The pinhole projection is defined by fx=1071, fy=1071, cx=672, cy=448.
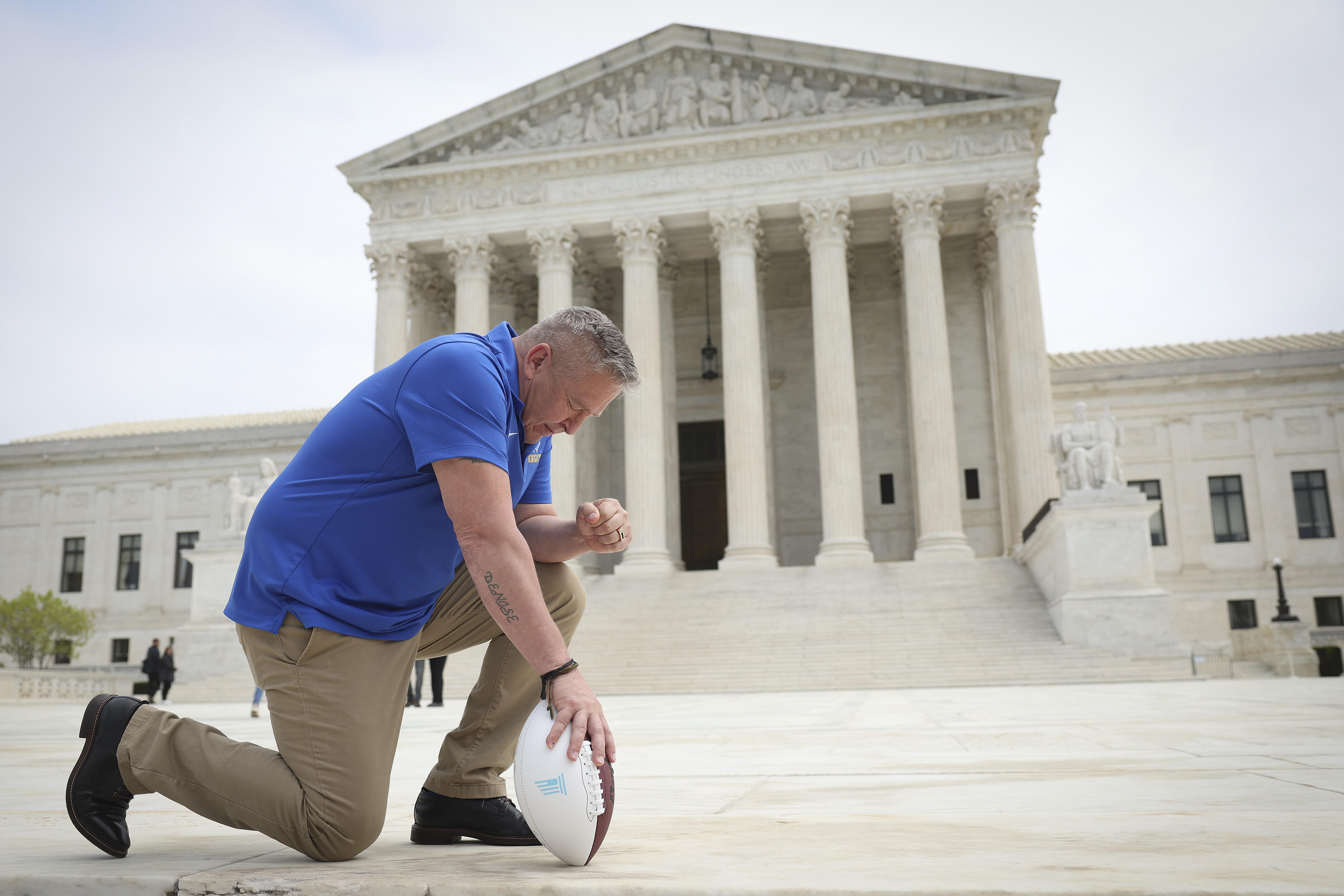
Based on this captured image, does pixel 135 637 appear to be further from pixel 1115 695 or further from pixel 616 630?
pixel 1115 695

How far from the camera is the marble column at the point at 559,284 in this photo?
32.5 meters

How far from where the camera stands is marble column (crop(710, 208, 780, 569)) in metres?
30.6

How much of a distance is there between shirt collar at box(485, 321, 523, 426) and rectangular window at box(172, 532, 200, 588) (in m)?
45.3

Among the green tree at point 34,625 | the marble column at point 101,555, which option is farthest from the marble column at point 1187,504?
the marble column at point 101,555

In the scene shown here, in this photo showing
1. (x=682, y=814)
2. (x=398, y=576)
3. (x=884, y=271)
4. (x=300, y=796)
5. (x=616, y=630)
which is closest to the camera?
(x=300, y=796)

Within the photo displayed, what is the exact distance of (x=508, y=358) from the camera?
348 cm

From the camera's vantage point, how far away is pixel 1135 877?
2.38m

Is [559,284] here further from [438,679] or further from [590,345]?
[590,345]

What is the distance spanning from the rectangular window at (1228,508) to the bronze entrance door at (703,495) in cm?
1708

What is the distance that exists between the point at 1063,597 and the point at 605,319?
807 inches

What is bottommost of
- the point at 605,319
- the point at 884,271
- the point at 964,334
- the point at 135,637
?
the point at 135,637

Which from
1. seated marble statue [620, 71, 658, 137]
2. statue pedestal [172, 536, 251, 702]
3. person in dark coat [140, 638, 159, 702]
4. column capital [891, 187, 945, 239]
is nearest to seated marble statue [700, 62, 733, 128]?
seated marble statue [620, 71, 658, 137]

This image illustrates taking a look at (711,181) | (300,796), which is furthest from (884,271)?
(300,796)

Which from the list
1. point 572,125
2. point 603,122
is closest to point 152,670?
point 572,125
